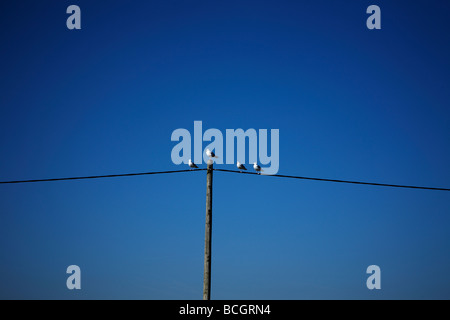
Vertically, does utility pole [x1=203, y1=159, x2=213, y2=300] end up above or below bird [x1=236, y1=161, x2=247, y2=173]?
below

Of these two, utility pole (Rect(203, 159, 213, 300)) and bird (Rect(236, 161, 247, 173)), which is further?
bird (Rect(236, 161, 247, 173))

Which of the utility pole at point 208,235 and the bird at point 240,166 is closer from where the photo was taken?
the utility pole at point 208,235

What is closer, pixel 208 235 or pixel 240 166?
pixel 208 235

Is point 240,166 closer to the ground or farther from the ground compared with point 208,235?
farther from the ground

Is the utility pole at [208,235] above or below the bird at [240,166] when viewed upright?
below
